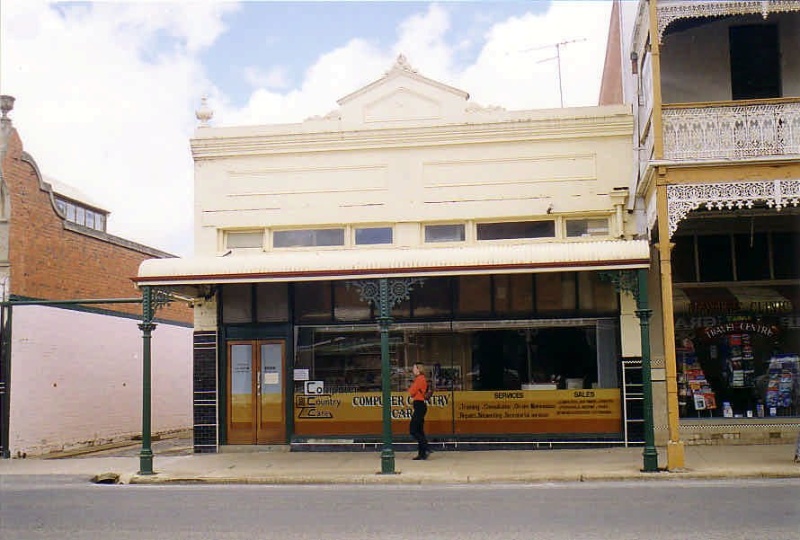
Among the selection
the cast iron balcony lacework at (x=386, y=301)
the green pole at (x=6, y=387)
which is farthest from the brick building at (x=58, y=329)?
the cast iron balcony lacework at (x=386, y=301)

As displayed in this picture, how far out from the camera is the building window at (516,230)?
54.5ft

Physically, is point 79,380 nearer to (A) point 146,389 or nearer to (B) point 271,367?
(B) point 271,367

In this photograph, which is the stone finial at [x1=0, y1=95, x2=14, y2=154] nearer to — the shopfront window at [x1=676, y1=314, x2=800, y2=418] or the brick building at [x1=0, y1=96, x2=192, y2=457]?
the brick building at [x1=0, y1=96, x2=192, y2=457]

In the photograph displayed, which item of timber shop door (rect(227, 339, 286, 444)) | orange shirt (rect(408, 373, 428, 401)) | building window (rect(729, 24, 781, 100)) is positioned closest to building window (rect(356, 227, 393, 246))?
timber shop door (rect(227, 339, 286, 444))

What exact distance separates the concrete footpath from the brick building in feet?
5.43

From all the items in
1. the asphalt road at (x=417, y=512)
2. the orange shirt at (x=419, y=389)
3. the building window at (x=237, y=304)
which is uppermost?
the building window at (x=237, y=304)

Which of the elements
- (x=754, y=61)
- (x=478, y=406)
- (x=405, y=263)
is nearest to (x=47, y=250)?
(x=405, y=263)

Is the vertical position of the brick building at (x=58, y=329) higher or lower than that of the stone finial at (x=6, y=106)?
lower

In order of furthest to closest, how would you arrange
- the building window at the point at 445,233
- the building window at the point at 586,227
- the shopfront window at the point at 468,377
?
the building window at the point at 445,233 → the building window at the point at 586,227 → the shopfront window at the point at 468,377

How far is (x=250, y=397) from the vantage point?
16.9 metres

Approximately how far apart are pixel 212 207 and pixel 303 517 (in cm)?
868

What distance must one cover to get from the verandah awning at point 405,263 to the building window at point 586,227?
182cm

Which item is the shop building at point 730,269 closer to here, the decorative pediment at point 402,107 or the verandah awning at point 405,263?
the verandah awning at point 405,263

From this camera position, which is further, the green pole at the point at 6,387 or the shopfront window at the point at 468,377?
the green pole at the point at 6,387
